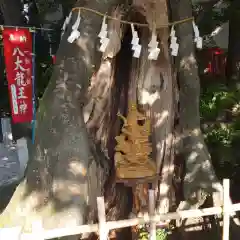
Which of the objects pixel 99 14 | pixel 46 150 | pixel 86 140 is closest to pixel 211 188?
pixel 86 140

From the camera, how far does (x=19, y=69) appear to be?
18.8 ft

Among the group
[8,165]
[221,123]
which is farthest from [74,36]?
[8,165]

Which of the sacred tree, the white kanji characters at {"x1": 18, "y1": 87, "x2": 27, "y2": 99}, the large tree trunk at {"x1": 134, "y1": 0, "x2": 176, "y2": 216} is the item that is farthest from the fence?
the white kanji characters at {"x1": 18, "y1": 87, "x2": 27, "y2": 99}

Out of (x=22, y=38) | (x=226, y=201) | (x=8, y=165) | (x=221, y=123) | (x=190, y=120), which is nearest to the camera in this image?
(x=226, y=201)

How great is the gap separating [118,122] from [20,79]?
242 centimetres

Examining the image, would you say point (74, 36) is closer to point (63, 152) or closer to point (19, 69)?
point (63, 152)

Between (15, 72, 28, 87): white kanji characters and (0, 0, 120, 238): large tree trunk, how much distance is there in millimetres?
2714

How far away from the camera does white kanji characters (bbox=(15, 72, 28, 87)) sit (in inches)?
227

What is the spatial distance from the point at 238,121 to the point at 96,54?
192 centimetres

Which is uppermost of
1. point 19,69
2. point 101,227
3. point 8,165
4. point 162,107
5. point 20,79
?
point 19,69

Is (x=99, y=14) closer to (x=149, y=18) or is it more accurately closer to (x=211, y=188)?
(x=149, y=18)

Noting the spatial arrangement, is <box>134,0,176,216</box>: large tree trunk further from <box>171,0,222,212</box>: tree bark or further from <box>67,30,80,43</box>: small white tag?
<box>67,30,80,43</box>: small white tag

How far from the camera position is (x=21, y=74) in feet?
18.9

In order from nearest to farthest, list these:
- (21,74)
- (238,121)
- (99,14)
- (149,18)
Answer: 1. (99,14)
2. (149,18)
3. (238,121)
4. (21,74)
